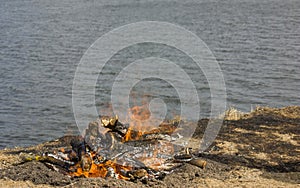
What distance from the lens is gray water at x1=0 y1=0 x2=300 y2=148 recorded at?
61.5ft

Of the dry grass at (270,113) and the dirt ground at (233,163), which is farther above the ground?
the dry grass at (270,113)

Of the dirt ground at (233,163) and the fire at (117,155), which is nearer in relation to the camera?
the dirt ground at (233,163)

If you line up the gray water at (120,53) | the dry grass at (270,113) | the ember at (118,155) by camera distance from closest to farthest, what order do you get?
1. the ember at (118,155)
2. the dry grass at (270,113)
3. the gray water at (120,53)

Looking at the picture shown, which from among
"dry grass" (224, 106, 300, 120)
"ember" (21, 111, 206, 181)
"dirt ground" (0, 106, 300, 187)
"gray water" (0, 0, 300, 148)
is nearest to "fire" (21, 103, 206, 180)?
"ember" (21, 111, 206, 181)

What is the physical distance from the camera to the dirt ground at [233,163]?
8016mm

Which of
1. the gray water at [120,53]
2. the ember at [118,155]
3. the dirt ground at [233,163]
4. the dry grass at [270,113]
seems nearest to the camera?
the dirt ground at [233,163]

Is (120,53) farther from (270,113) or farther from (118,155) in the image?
(118,155)

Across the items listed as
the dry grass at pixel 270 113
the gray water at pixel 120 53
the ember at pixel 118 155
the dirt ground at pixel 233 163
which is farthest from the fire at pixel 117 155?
the gray water at pixel 120 53

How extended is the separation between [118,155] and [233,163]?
7.45 ft

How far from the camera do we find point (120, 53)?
2678 cm

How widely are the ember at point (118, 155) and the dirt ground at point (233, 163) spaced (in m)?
0.25

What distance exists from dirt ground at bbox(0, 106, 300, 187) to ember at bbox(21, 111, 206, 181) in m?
0.25

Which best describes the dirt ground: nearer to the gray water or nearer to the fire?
the fire

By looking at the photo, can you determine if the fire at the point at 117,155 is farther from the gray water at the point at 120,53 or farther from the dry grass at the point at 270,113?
the gray water at the point at 120,53
